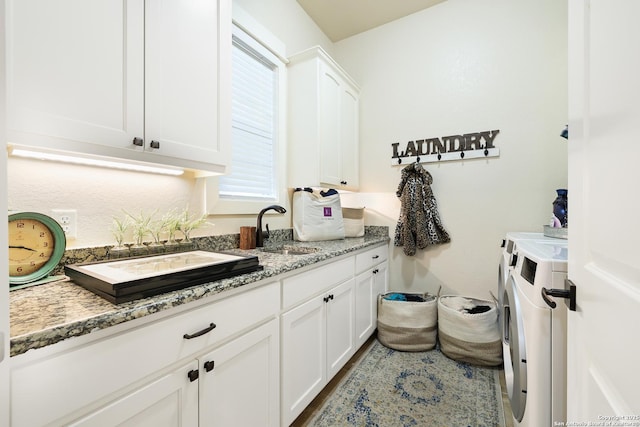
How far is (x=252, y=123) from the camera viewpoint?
77.2 inches

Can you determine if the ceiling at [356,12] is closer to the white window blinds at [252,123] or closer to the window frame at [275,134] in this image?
the window frame at [275,134]

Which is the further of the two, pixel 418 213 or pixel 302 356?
pixel 418 213

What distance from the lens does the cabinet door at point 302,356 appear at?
1.27 meters

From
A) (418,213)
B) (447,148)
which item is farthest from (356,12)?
(418,213)

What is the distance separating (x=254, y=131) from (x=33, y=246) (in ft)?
4.53

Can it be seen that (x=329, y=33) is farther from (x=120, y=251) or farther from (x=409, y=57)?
(x=120, y=251)

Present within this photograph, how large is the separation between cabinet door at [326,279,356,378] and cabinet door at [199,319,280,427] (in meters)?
0.50

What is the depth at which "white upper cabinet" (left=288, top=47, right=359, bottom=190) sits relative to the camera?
7.03 feet

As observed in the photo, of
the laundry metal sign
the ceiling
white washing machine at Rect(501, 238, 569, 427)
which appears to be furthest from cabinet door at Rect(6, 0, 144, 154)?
the laundry metal sign

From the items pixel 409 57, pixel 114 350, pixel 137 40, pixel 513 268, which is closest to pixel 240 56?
pixel 137 40

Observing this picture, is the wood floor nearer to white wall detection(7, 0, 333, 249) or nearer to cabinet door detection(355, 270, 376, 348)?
cabinet door detection(355, 270, 376, 348)

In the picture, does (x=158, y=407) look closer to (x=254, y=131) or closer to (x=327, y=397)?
(x=327, y=397)

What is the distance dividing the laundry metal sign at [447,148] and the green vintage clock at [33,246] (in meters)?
2.47

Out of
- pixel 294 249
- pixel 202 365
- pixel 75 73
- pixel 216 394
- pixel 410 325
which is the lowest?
pixel 410 325
